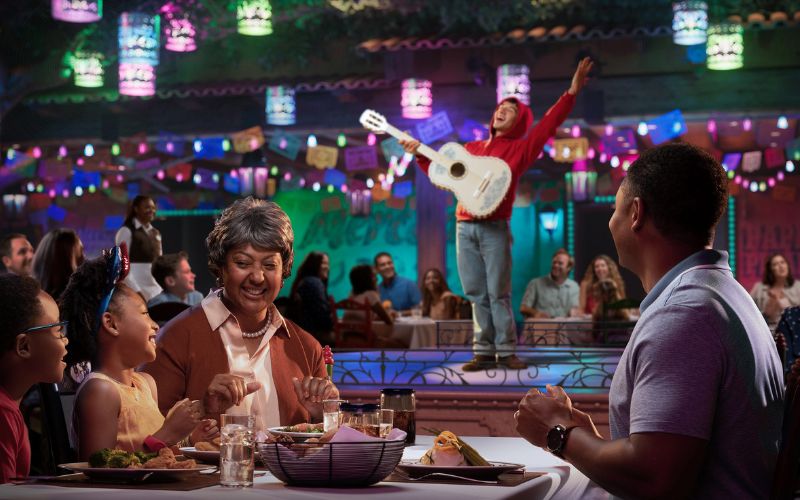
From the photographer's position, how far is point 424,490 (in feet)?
6.64

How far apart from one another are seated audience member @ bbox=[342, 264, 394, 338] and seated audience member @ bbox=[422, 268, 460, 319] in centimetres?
105

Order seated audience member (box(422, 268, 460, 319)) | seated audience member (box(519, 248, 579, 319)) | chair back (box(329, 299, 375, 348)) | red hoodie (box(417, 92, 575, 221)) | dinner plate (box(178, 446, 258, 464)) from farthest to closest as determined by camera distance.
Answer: seated audience member (box(422, 268, 460, 319)) < seated audience member (box(519, 248, 579, 319)) < chair back (box(329, 299, 375, 348)) < red hoodie (box(417, 92, 575, 221)) < dinner plate (box(178, 446, 258, 464))

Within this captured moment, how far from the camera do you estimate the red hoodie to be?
6816 mm

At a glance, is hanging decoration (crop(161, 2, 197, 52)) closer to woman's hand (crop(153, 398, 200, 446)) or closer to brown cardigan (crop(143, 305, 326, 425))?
brown cardigan (crop(143, 305, 326, 425))

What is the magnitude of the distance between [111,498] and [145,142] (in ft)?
41.6

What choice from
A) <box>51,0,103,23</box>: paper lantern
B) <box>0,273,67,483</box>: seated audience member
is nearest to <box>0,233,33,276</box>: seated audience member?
<box>51,0,103,23</box>: paper lantern

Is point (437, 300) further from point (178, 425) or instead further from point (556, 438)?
point (556, 438)

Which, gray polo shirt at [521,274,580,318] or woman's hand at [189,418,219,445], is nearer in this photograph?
woman's hand at [189,418,219,445]

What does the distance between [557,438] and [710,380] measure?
0.32 m

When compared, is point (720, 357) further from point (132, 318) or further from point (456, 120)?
point (456, 120)

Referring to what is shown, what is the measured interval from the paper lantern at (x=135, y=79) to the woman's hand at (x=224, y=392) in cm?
925

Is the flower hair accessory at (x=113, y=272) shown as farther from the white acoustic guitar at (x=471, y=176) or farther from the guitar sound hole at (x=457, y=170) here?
the guitar sound hole at (x=457, y=170)

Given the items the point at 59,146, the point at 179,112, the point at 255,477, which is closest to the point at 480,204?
the point at 255,477

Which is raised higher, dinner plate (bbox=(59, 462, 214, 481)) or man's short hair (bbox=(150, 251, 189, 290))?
man's short hair (bbox=(150, 251, 189, 290))
